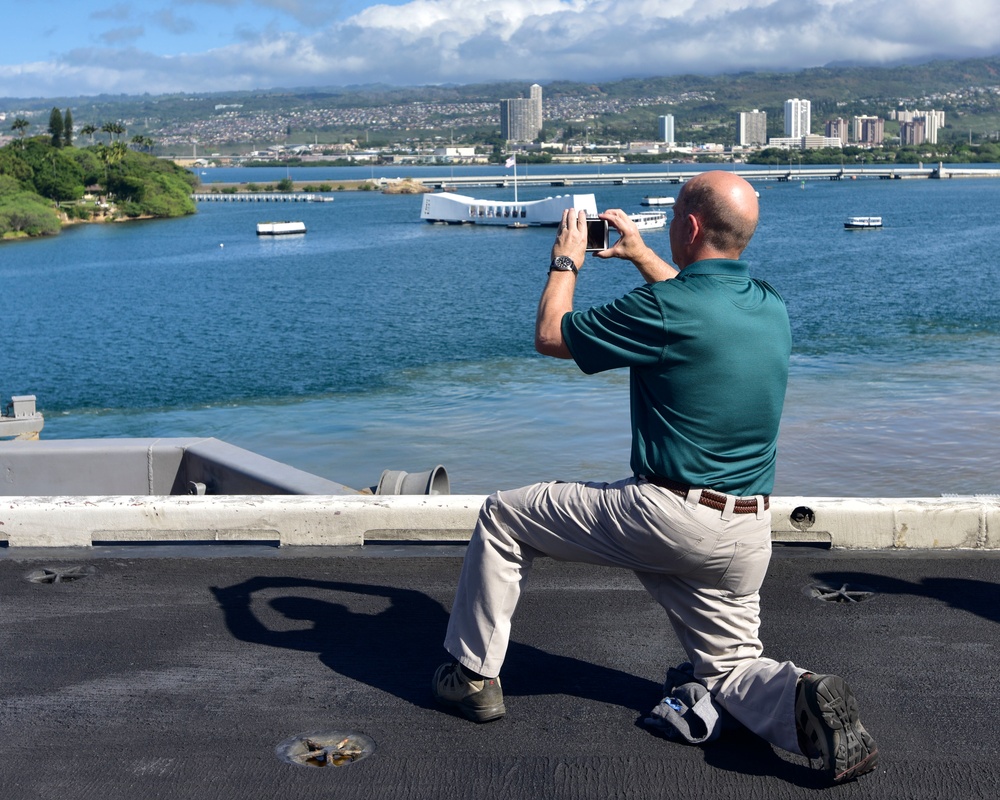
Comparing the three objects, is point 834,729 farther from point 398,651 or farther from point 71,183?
point 71,183

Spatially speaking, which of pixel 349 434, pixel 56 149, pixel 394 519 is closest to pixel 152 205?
pixel 56 149

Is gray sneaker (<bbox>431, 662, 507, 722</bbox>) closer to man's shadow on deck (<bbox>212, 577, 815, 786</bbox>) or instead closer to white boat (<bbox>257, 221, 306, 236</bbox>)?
man's shadow on deck (<bbox>212, 577, 815, 786</bbox>)

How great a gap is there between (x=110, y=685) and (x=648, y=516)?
2.41m

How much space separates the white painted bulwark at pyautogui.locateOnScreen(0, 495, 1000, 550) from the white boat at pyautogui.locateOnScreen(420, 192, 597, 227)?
313 feet

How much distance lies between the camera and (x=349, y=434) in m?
22.9

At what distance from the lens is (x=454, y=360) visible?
33.9m

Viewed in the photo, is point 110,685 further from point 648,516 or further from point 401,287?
point 401,287

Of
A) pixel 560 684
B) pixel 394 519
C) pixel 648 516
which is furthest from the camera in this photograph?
pixel 394 519

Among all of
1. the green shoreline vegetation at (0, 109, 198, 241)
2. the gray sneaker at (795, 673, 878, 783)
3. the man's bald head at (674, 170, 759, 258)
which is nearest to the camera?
the gray sneaker at (795, 673, 878, 783)

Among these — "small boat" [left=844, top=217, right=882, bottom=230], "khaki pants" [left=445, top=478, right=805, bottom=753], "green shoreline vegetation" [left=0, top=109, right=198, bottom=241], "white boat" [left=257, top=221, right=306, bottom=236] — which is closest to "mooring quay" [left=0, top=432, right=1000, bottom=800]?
"khaki pants" [left=445, top=478, right=805, bottom=753]

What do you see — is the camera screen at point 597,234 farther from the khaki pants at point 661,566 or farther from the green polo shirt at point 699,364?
the khaki pants at point 661,566

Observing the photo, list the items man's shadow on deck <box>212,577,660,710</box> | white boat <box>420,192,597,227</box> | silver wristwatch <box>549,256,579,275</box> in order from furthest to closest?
white boat <box>420,192,597,227</box>
man's shadow on deck <box>212,577,660,710</box>
silver wristwatch <box>549,256,579,275</box>

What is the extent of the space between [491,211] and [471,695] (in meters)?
108

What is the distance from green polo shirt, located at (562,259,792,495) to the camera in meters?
3.88
